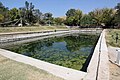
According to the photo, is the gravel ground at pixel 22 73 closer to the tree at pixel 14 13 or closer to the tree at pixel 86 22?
the tree at pixel 14 13

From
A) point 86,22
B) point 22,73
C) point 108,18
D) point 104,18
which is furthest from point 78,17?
point 22,73

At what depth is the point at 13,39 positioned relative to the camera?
19531 mm

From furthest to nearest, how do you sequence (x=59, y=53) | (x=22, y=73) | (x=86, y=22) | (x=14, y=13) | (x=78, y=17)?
1. (x=78, y=17)
2. (x=86, y=22)
3. (x=14, y=13)
4. (x=59, y=53)
5. (x=22, y=73)

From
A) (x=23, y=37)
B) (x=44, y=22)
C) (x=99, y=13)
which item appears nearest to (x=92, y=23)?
(x=99, y=13)

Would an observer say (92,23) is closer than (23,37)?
No

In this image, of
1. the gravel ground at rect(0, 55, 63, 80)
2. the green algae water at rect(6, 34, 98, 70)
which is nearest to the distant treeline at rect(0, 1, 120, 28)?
the green algae water at rect(6, 34, 98, 70)

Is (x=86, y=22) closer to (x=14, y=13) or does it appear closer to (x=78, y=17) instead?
(x=78, y=17)

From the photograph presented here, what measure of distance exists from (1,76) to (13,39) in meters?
15.0

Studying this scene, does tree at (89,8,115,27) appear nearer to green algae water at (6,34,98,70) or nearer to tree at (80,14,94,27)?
tree at (80,14,94,27)

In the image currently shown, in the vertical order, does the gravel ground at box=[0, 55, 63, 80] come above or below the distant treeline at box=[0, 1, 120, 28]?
below

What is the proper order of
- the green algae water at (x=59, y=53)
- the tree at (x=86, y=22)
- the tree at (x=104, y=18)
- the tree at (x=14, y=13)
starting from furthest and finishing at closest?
the tree at (x=86, y=22) → the tree at (x=104, y=18) → the tree at (x=14, y=13) → the green algae water at (x=59, y=53)

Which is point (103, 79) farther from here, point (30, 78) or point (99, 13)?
point (99, 13)

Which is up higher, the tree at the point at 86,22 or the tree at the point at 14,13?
the tree at the point at 14,13

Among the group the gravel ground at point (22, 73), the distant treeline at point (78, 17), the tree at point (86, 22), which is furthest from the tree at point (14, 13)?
the gravel ground at point (22, 73)
